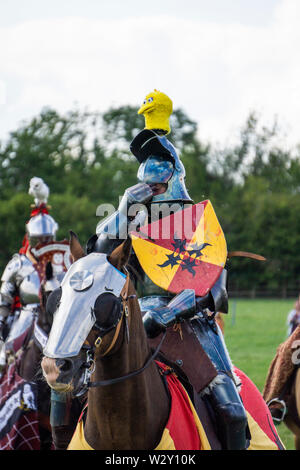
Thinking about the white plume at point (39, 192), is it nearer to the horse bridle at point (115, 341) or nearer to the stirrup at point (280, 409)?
the stirrup at point (280, 409)

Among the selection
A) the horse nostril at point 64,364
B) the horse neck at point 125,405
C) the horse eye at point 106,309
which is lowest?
the horse neck at point 125,405

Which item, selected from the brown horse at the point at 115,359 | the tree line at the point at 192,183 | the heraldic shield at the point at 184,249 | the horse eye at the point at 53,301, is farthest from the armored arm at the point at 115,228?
the tree line at the point at 192,183

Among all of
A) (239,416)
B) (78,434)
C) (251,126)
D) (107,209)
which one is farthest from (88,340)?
(251,126)

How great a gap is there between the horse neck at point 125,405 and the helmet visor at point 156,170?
37.6 inches

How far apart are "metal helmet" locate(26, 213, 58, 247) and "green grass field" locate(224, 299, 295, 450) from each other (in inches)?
146

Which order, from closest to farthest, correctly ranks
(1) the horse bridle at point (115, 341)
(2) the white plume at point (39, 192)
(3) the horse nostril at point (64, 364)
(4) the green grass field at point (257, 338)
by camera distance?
(3) the horse nostril at point (64, 364) → (1) the horse bridle at point (115, 341) → (2) the white plume at point (39, 192) → (4) the green grass field at point (257, 338)

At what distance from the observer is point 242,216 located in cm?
3919

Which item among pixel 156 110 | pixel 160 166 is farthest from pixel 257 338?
pixel 160 166

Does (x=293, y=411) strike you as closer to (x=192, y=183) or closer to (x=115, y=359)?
(x=115, y=359)

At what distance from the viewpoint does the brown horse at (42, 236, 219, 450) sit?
3.06 metres

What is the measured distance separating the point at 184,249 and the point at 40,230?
13.2 ft

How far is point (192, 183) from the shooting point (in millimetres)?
36625

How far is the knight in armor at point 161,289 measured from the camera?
11.6ft

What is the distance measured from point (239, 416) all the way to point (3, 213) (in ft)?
99.8
